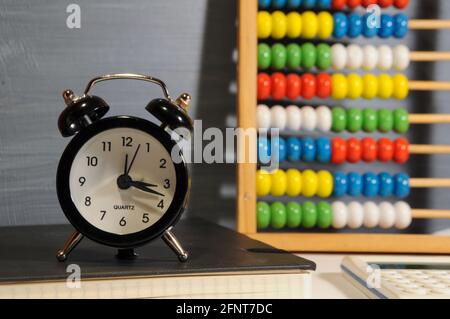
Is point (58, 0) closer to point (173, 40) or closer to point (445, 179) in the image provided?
point (173, 40)

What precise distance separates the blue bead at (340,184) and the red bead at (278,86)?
197 millimetres

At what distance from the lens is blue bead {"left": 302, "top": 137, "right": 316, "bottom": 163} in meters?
1.26

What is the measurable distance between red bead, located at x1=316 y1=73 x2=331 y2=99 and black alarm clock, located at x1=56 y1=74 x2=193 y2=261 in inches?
19.8

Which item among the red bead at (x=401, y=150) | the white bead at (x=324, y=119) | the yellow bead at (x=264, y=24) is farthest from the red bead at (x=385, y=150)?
the yellow bead at (x=264, y=24)

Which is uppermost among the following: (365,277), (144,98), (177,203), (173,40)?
(173,40)

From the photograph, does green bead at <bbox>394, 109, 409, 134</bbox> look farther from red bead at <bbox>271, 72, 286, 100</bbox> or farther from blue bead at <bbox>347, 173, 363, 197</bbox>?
red bead at <bbox>271, 72, 286, 100</bbox>

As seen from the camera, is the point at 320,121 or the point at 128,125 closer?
the point at 128,125

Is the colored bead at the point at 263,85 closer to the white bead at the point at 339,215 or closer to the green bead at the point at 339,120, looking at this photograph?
the green bead at the point at 339,120

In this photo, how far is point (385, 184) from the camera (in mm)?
1286

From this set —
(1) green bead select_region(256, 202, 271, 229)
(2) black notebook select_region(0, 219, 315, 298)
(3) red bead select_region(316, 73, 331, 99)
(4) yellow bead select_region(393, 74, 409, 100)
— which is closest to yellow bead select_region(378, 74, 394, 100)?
(4) yellow bead select_region(393, 74, 409, 100)

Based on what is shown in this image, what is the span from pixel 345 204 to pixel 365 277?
460mm

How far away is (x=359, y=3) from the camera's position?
1289 mm

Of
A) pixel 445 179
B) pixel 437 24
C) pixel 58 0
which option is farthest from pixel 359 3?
pixel 58 0

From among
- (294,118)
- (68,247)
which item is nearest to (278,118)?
(294,118)
